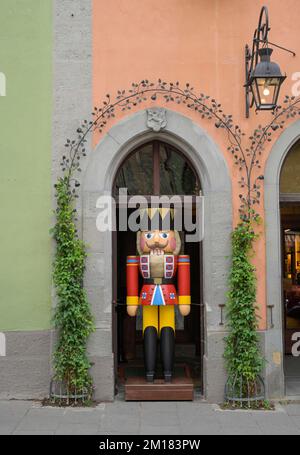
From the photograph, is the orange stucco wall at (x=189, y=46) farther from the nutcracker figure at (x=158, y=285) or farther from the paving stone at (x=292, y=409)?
the paving stone at (x=292, y=409)

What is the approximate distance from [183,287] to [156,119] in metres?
2.33

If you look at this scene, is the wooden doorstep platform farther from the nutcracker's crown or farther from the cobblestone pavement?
the nutcracker's crown

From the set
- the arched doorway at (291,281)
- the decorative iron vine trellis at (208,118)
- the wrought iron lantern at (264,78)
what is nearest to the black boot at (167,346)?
the decorative iron vine trellis at (208,118)

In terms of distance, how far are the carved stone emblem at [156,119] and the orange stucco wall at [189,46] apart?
0.16m

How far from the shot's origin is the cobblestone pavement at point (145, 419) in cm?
644

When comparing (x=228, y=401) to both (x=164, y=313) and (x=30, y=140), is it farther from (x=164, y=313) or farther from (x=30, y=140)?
(x=30, y=140)

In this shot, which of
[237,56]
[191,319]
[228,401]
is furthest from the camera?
[191,319]

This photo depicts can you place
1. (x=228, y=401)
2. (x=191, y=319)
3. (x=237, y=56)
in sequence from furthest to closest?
(x=191, y=319), (x=237, y=56), (x=228, y=401)

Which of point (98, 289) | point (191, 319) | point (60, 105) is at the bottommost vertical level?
point (191, 319)

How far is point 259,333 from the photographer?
7691mm

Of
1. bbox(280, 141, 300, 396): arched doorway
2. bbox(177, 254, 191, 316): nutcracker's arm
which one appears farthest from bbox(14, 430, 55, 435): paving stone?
bbox(280, 141, 300, 396): arched doorway

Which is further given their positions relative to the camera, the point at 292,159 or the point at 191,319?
the point at 191,319

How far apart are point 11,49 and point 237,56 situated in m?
3.13

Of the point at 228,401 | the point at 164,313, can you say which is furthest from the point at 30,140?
the point at 228,401
